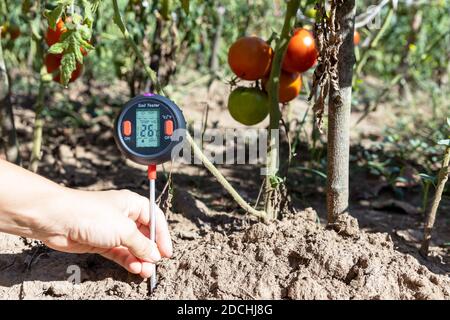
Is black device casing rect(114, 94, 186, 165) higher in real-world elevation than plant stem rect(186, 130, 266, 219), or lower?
higher

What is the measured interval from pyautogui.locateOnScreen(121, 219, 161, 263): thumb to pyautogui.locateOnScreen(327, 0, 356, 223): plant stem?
22.5 inches

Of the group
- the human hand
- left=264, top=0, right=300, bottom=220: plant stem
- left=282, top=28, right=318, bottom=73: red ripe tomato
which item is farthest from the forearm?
left=282, top=28, right=318, bottom=73: red ripe tomato

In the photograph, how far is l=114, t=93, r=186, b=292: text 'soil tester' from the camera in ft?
5.41

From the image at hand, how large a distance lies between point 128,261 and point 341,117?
28.2 inches

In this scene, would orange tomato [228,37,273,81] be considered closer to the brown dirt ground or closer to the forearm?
the brown dirt ground

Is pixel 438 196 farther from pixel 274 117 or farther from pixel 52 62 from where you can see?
pixel 52 62

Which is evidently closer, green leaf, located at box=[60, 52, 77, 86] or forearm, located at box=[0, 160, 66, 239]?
forearm, located at box=[0, 160, 66, 239]

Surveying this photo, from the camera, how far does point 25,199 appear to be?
1.43 m

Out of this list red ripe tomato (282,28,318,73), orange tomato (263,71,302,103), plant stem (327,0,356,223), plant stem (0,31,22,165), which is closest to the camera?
plant stem (327,0,356,223)

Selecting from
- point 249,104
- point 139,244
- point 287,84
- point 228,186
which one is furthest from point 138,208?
point 287,84

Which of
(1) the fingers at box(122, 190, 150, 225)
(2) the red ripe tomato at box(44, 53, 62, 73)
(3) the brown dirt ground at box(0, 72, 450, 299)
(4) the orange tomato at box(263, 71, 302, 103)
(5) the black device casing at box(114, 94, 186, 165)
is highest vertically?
(2) the red ripe tomato at box(44, 53, 62, 73)
